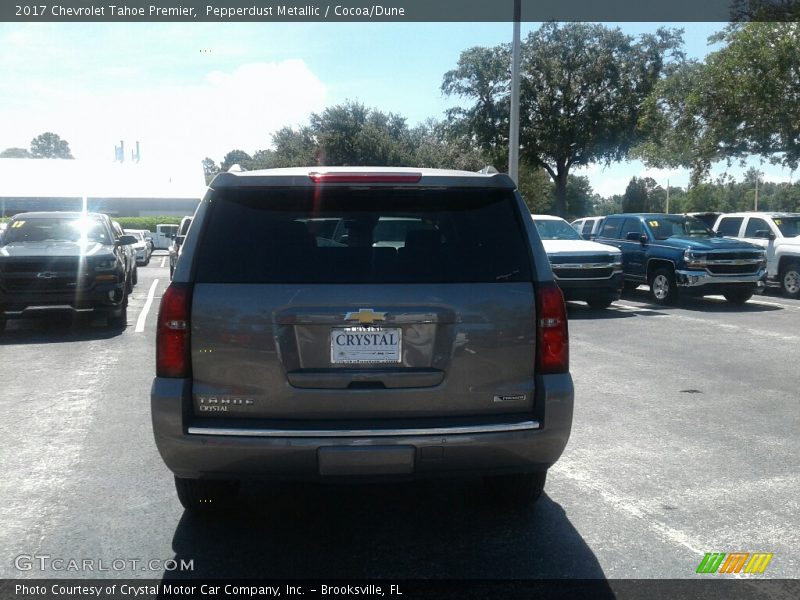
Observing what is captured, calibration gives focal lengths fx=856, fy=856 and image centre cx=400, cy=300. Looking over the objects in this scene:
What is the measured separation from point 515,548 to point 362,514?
975mm

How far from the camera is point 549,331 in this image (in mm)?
4207

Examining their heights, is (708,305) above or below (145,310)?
above

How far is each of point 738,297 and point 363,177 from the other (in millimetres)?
15258

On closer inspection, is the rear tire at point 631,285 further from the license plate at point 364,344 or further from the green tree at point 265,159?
the green tree at point 265,159

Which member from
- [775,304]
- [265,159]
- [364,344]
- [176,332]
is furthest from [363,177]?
[265,159]

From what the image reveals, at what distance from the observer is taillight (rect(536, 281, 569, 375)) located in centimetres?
419

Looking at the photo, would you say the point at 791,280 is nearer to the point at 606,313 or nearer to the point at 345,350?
the point at 606,313

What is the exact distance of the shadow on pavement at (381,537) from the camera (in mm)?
4133

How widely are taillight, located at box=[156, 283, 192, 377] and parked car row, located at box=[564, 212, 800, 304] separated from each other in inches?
567

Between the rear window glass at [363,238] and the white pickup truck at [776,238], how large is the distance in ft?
53.2

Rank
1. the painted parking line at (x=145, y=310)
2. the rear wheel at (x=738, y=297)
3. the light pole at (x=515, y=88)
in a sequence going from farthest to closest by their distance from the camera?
the light pole at (x=515, y=88) → the rear wheel at (x=738, y=297) → the painted parking line at (x=145, y=310)

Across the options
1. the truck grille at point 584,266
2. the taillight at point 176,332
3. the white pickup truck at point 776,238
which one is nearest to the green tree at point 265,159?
the white pickup truck at point 776,238

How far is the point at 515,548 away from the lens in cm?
442

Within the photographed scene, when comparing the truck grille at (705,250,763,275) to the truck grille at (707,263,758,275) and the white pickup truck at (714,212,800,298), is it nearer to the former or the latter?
the truck grille at (707,263,758,275)
